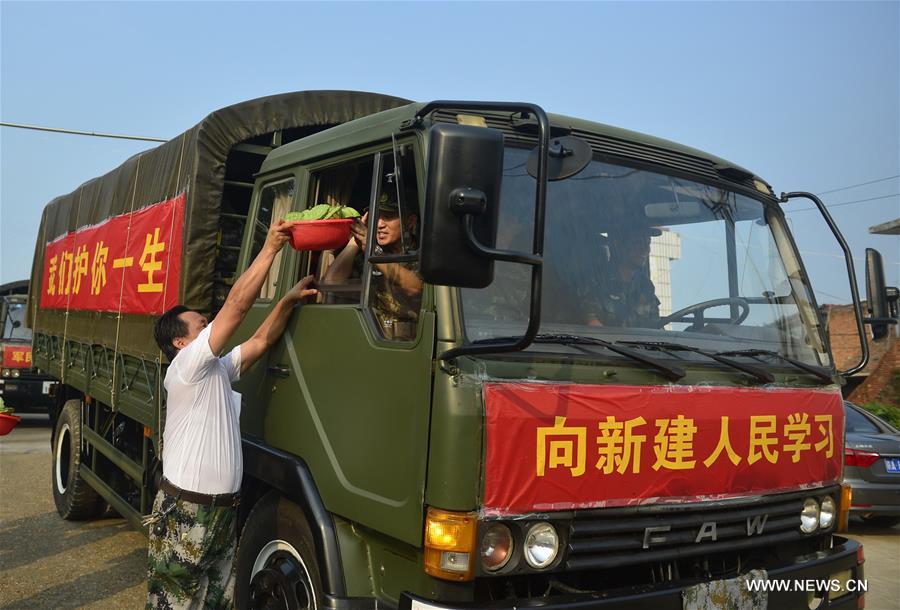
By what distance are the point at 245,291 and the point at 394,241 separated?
2.21 ft

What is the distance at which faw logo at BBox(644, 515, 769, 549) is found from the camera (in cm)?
275

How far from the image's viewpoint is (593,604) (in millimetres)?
2514

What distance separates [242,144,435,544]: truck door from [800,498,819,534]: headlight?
1730mm

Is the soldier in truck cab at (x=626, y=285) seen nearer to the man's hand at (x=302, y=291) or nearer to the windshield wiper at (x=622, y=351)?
the windshield wiper at (x=622, y=351)

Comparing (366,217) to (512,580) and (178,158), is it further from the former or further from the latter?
(178,158)

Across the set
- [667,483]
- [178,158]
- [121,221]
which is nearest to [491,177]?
[667,483]

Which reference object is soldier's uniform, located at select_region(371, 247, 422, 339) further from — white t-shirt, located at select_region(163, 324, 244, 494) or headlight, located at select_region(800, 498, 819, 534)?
headlight, located at select_region(800, 498, 819, 534)

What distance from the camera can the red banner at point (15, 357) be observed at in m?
14.7

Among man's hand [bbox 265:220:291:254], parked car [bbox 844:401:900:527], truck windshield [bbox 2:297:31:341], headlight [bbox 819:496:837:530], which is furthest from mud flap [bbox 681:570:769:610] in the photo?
truck windshield [bbox 2:297:31:341]

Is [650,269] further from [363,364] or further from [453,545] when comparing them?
[453,545]

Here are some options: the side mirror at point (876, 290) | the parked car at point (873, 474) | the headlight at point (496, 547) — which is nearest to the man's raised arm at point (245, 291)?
the headlight at point (496, 547)

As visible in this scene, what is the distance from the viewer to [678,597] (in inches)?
106

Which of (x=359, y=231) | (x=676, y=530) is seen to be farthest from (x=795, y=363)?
(x=359, y=231)

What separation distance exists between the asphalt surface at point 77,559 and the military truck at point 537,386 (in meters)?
2.09
